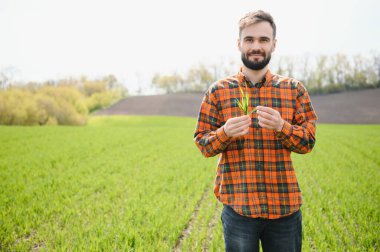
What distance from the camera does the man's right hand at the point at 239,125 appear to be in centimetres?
175

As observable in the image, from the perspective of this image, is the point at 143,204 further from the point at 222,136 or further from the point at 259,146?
the point at 222,136

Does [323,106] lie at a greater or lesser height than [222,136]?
lesser

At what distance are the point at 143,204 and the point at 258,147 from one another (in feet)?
17.1

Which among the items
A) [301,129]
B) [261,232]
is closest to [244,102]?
[301,129]

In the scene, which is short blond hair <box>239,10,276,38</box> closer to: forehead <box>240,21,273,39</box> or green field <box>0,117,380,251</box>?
forehead <box>240,21,273,39</box>

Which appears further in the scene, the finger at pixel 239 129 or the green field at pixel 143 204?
the green field at pixel 143 204

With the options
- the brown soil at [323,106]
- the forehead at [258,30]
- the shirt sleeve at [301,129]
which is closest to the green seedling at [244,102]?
the shirt sleeve at [301,129]

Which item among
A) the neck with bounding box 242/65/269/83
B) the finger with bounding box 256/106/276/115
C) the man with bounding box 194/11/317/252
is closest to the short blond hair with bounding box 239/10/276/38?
the man with bounding box 194/11/317/252

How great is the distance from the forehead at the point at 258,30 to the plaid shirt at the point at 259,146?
326 mm

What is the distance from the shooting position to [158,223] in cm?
538

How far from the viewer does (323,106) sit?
59.4 meters

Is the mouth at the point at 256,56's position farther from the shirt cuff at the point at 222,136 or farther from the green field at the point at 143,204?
the green field at the point at 143,204

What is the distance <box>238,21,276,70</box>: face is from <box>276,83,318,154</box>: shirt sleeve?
40 centimetres

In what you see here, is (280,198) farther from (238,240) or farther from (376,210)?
(376,210)
